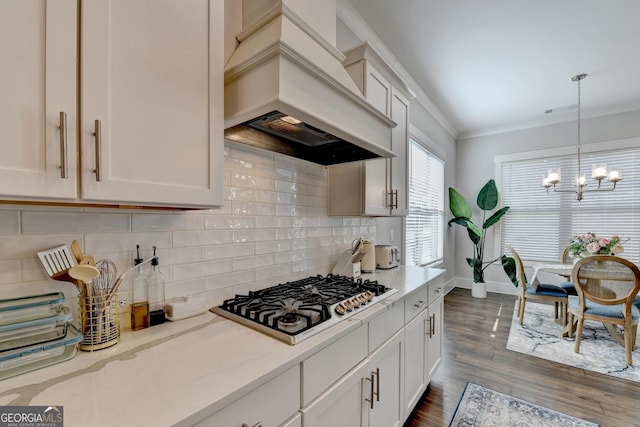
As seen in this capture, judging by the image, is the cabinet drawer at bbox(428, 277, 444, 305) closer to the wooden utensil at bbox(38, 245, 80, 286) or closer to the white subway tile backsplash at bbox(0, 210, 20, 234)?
the wooden utensil at bbox(38, 245, 80, 286)

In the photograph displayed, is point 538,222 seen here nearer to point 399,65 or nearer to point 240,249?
point 399,65

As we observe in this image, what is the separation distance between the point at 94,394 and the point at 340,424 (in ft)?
2.93

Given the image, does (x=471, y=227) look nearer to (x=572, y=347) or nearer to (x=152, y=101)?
(x=572, y=347)

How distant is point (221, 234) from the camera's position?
1410mm

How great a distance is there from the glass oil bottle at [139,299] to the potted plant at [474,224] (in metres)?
5.02

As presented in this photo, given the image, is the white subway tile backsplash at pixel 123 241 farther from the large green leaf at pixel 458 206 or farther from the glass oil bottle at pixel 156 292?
the large green leaf at pixel 458 206

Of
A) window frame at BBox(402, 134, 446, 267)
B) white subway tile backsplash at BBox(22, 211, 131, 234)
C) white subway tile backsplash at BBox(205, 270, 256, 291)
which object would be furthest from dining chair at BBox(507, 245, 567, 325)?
white subway tile backsplash at BBox(22, 211, 131, 234)

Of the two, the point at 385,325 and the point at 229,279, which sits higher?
the point at 229,279

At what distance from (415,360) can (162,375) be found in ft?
5.32

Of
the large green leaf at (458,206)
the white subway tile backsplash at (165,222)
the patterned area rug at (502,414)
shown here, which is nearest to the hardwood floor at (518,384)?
the patterned area rug at (502,414)

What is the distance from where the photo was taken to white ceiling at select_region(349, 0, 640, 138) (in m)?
2.32

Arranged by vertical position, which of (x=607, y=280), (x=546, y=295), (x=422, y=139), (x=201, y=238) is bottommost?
(x=546, y=295)

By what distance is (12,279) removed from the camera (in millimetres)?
865

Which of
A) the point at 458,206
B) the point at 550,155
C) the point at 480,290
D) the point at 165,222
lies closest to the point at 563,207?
the point at 550,155
